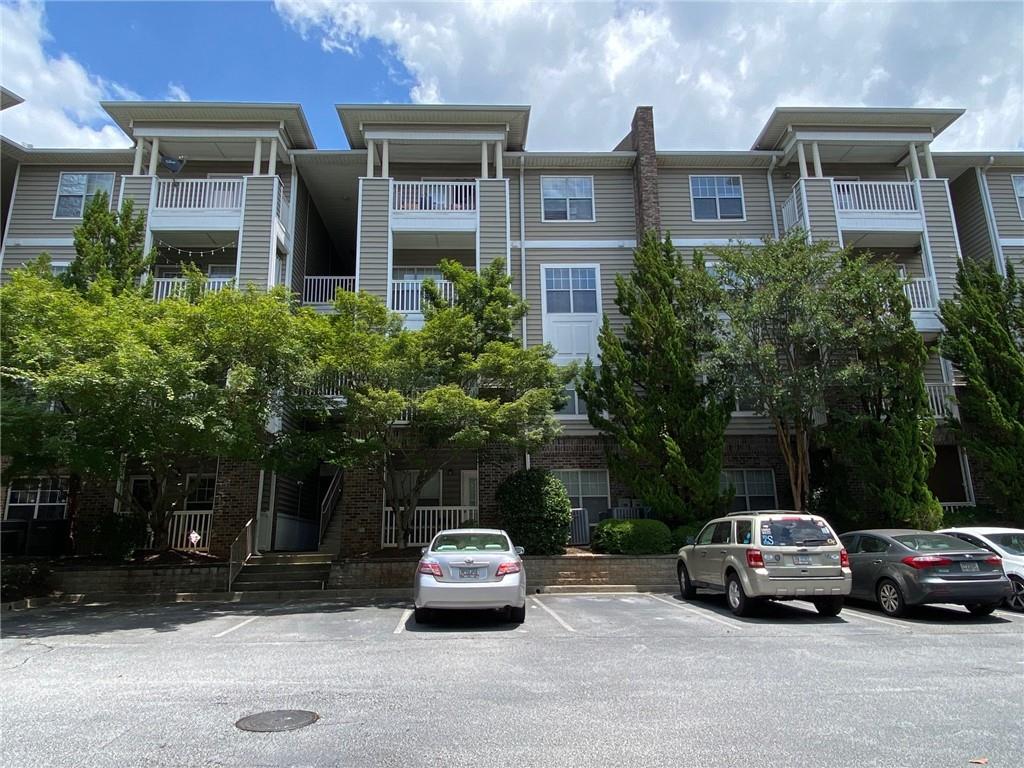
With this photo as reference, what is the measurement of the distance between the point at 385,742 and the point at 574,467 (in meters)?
14.3

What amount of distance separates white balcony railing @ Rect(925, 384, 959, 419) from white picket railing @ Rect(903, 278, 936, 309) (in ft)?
7.79

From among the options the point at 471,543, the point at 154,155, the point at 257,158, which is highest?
the point at 154,155

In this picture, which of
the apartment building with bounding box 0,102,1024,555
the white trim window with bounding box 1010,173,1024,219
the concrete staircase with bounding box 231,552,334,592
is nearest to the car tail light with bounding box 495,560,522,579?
the concrete staircase with bounding box 231,552,334,592

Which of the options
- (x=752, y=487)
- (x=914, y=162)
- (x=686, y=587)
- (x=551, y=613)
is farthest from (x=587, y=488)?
(x=914, y=162)

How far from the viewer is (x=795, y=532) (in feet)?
33.7

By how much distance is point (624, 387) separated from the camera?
16.7 metres

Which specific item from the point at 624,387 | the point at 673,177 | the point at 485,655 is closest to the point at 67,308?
the point at 485,655

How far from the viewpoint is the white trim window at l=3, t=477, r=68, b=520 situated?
17672 millimetres

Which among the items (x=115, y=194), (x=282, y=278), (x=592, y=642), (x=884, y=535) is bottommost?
(x=592, y=642)

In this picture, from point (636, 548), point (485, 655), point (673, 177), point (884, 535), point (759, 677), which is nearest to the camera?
point (759, 677)

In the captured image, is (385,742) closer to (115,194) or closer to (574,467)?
(574,467)

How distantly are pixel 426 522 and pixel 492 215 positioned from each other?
9092mm

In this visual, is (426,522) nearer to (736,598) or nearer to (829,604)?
(736,598)

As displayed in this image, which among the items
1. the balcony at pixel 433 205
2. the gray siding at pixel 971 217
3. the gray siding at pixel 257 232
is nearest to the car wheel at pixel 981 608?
the balcony at pixel 433 205
